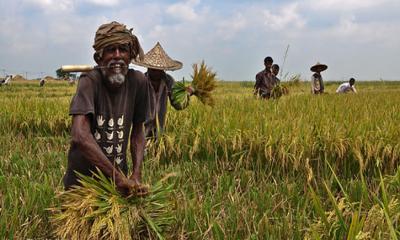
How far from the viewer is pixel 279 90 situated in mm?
6551

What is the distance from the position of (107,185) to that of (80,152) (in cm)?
30

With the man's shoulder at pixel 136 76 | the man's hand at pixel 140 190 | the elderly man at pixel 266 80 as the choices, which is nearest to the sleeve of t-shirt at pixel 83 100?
the man's shoulder at pixel 136 76

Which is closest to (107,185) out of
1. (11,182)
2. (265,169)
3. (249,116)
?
(11,182)

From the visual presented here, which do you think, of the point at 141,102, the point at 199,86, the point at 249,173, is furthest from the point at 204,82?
the point at 141,102

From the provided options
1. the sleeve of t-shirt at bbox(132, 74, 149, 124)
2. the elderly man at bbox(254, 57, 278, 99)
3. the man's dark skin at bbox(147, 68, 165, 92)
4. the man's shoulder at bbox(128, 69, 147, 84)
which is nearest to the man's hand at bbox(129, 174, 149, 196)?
the sleeve of t-shirt at bbox(132, 74, 149, 124)

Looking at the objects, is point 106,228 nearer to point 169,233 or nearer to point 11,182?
point 169,233

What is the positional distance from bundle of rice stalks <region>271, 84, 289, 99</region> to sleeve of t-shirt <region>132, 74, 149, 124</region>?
4358 millimetres

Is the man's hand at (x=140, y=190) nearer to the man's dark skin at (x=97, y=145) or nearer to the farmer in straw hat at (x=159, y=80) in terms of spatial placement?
the man's dark skin at (x=97, y=145)

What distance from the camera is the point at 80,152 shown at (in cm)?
220

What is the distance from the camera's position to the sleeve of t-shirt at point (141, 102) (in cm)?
236

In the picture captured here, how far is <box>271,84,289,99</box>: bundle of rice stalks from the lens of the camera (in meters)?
6.48

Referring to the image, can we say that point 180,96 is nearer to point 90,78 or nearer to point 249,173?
point 249,173

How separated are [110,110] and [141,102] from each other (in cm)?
23

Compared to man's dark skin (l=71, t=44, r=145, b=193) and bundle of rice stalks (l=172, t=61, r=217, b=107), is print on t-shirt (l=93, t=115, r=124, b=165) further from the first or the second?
bundle of rice stalks (l=172, t=61, r=217, b=107)
